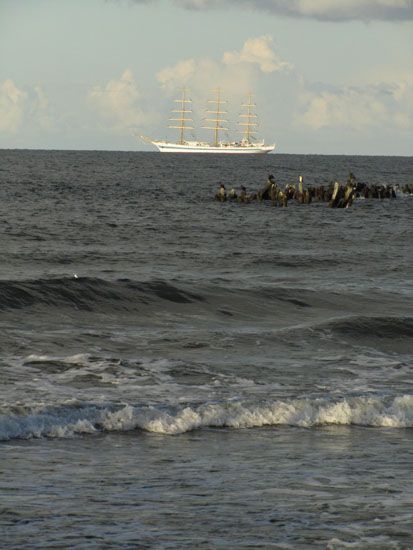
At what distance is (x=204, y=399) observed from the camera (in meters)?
14.0

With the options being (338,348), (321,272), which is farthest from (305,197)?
(338,348)

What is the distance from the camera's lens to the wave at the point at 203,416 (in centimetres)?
1191

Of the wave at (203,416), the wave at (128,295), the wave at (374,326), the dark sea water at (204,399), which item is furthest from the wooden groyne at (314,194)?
the wave at (203,416)

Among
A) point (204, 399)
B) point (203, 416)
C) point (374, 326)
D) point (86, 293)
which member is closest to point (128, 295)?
point (86, 293)

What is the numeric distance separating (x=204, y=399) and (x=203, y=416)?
1.25 metres

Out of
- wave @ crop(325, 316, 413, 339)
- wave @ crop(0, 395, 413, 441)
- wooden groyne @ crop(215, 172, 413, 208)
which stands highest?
wooden groyne @ crop(215, 172, 413, 208)

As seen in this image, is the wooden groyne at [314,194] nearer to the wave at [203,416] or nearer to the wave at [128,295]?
the wave at [128,295]

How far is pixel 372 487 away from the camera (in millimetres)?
9703

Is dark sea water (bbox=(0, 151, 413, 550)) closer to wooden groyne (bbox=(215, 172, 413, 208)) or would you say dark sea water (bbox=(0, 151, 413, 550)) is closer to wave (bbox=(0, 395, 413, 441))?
wave (bbox=(0, 395, 413, 441))

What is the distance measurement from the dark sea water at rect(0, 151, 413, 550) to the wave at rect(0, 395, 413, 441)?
0.03 metres

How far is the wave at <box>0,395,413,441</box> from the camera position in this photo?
11.9 metres

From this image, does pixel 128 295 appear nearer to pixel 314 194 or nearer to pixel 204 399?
pixel 204 399

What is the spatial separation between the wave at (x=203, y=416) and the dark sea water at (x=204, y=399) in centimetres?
3

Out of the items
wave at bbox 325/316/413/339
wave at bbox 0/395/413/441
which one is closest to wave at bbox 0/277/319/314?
wave at bbox 325/316/413/339
